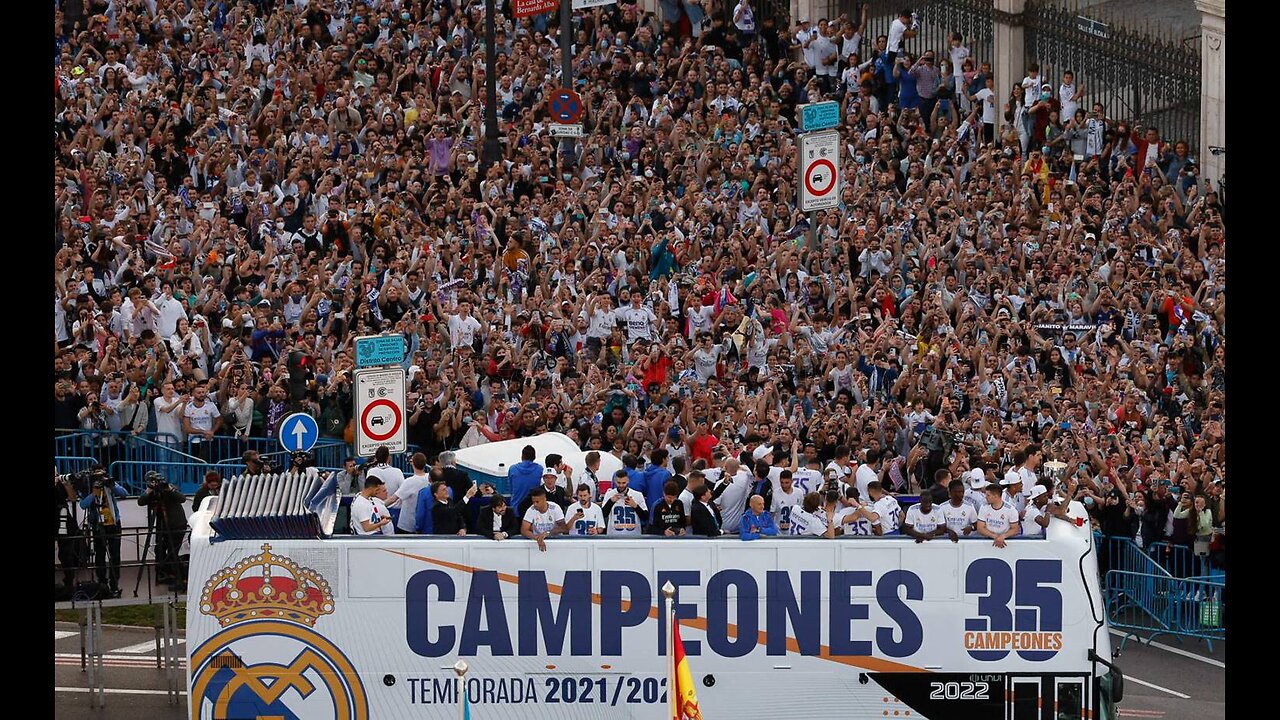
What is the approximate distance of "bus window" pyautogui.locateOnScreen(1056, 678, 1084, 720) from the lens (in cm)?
1680

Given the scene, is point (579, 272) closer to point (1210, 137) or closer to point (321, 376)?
point (321, 376)

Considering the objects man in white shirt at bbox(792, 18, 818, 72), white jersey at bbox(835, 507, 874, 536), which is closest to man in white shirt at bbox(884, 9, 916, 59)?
man in white shirt at bbox(792, 18, 818, 72)

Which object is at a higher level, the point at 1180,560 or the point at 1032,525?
the point at 1032,525

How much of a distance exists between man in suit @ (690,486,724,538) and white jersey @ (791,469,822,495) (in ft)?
5.22

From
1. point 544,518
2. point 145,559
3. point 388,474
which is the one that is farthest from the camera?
point 145,559

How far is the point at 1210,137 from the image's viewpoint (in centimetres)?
3244

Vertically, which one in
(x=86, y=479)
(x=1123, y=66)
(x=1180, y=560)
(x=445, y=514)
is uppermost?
(x=1123, y=66)

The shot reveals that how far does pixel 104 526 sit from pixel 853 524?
23.7ft

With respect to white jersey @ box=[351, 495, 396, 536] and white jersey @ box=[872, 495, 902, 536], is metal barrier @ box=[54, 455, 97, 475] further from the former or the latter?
white jersey @ box=[872, 495, 902, 536]

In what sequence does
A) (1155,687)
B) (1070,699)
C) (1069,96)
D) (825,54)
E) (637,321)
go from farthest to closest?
(825,54), (1069,96), (637,321), (1155,687), (1070,699)

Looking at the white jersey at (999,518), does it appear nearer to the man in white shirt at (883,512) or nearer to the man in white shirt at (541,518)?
the man in white shirt at (883,512)

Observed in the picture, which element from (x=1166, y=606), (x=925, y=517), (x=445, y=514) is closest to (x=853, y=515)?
(x=925, y=517)

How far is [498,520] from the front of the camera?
17391 millimetres

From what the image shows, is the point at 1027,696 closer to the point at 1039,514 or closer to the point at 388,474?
the point at 1039,514
